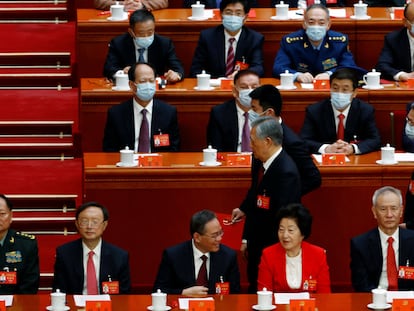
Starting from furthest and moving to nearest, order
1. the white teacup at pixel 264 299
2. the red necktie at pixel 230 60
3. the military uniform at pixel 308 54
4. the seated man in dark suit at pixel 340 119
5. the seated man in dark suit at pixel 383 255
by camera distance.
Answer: the red necktie at pixel 230 60
the military uniform at pixel 308 54
the seated man in dark suit at pixel 340 119
the seated man in dark suit at pixel 383 255
the white teacup at pixel 264 299

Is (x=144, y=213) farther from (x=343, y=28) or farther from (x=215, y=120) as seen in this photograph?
(x=343, y=28)

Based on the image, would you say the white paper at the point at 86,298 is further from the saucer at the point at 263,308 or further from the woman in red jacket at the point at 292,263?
the woman in red jacket at the point at 292,263

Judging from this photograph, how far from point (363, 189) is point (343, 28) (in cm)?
182

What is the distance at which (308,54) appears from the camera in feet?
28.7

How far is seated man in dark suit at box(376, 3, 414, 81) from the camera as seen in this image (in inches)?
342

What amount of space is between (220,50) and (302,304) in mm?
3029

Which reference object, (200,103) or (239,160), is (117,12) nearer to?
(200,103)

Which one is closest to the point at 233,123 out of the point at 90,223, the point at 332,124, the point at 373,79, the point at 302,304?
the point at 332,124

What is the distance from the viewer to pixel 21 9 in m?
9.54

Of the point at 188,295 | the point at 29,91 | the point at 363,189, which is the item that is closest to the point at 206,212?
the point at 188,295

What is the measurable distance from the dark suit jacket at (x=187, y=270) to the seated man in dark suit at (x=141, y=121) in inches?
50.4

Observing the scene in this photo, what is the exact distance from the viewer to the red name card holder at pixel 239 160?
7496 mm

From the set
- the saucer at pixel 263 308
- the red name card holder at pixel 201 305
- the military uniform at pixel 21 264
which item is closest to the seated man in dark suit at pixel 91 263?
the military uniform at pixel 21 264

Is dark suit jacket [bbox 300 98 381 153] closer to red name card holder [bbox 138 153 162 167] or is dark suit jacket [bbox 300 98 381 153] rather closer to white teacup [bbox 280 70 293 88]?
white teacup [bbox 280 70 293 88]
